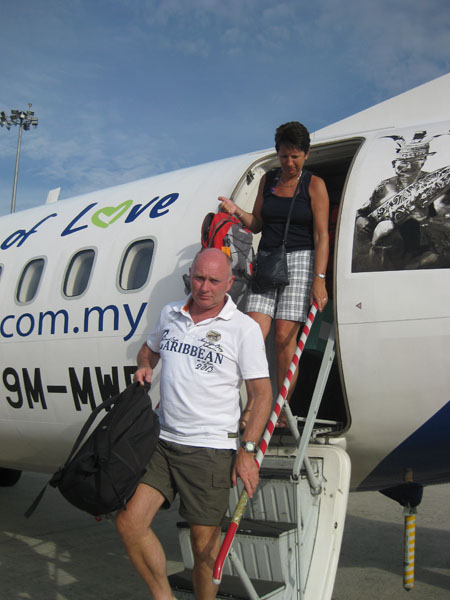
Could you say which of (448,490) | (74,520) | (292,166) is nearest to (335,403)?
(292,166)

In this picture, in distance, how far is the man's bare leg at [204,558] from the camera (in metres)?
3.28

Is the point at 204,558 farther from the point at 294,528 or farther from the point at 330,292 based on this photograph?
the point at 330,292

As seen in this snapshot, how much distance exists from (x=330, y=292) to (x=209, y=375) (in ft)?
7.06

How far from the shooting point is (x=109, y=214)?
596 cm

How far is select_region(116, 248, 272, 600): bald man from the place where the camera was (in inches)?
129

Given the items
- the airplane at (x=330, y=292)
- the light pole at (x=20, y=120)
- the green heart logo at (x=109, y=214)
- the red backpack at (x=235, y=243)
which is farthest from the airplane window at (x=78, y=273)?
the light pole at (x=20, y=120)

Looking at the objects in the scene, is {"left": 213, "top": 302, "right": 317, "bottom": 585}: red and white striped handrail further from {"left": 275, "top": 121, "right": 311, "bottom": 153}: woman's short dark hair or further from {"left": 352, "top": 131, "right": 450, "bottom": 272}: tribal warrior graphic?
{"left": 275, "top": 121, "right": 311, "bottom": 153}: woman's short dark hair

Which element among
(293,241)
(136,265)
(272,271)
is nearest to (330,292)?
(293,241)

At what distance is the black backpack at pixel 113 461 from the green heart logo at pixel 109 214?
2.81m

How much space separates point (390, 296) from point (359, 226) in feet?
1.80

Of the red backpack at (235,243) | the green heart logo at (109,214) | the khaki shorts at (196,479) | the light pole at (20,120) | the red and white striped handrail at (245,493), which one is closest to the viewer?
the red and white striped handrail at (245,493)

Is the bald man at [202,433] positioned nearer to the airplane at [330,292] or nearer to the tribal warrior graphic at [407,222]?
the airplane at [330,292]

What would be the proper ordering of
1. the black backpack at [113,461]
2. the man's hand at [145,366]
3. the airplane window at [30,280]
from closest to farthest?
the black backpack at [113,461], the man's hand at [145,366], the airplane window at [30,280]

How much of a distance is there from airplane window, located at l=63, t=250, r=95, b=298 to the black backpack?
2440 mm
